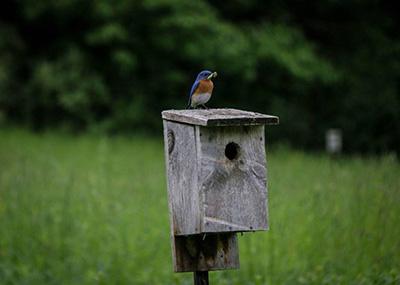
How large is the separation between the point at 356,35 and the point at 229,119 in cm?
1609

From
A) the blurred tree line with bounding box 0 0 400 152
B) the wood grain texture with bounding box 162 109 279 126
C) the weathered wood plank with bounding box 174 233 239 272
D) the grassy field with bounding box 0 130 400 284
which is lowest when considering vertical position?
the grassy field with bounding box 0 130 400 284

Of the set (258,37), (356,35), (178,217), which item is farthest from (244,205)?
(356,35)

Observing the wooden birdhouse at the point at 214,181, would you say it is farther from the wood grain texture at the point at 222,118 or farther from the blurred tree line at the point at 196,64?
the blurred tree line at the point at 196,64

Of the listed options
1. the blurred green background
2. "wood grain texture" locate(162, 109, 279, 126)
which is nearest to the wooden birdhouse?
"wood grain texture" locate(162, 109, 279, 126)

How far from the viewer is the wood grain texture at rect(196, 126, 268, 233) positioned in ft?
12.2

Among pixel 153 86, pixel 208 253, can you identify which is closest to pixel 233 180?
pixel 208 253

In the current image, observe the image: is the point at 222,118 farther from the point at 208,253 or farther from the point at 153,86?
the point at 153,86

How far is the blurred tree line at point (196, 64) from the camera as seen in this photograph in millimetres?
15930

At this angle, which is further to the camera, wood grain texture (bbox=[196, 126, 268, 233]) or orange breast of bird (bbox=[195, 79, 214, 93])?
orange breast of bird (bbox=[195, 79, 214, 93])

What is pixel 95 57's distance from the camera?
17109mm

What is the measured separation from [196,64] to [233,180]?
13.5 meters

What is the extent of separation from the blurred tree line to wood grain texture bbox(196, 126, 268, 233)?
1166cm

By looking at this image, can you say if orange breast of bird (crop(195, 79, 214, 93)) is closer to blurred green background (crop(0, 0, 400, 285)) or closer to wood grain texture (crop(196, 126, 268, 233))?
wood grain texture (crop(196, 126, 268, 233))

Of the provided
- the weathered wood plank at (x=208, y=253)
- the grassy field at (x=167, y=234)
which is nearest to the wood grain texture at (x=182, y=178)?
the weathered wood plank at (x=208, y=253)
